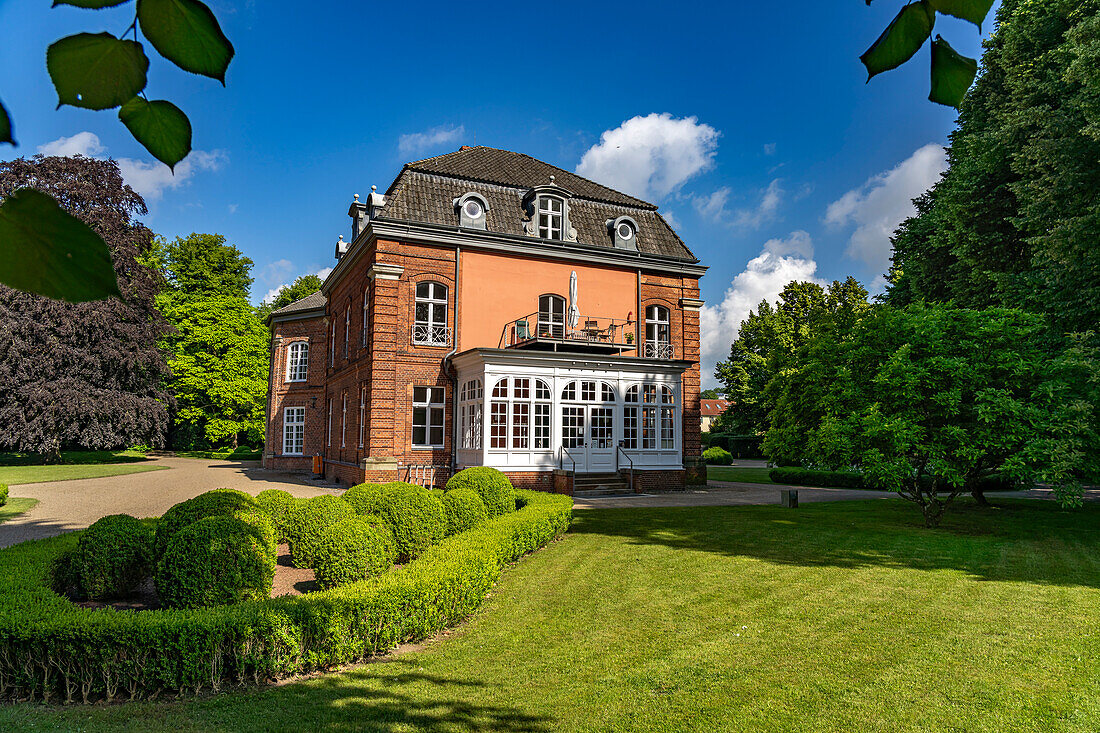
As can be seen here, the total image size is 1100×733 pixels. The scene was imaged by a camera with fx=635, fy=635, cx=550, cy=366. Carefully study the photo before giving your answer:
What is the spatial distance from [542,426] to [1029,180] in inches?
610

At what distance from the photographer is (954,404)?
Result: 12.3m

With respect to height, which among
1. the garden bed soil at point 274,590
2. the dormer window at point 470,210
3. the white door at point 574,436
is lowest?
the garden bed soil at point 274,590

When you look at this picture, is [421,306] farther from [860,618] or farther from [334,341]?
[860,618]

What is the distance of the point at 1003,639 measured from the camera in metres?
6.11

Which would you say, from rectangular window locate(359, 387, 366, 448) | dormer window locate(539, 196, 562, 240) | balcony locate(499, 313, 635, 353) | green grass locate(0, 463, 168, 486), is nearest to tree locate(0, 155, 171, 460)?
green grass locate(0, 463, 168, 486)

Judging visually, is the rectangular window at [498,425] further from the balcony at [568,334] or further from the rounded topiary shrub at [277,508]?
the rounded topiary shrub at [277,508]

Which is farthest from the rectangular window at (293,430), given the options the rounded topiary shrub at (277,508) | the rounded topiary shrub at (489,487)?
the rounded topiary shrub at (277,508)

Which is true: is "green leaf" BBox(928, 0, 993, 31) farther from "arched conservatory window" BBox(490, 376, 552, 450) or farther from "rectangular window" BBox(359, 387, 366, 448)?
"rectangular window" BBox(359, 387, 366, 448)

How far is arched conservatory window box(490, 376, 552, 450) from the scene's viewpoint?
1950cm

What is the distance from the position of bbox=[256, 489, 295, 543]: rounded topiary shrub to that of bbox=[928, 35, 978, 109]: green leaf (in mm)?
8750

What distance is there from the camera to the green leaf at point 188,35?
746 millimetres

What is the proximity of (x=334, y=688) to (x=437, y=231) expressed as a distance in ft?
57.7

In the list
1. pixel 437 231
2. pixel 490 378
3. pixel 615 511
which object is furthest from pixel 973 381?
pixel 437 231

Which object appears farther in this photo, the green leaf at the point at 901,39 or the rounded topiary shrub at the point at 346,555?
the rounded topiary shrub at the point at 346,555
